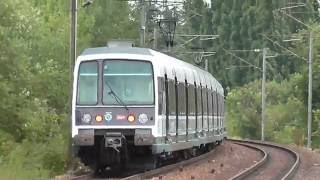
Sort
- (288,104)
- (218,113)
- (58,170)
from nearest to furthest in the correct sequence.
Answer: (58,170) → (218,113) → (288,104)

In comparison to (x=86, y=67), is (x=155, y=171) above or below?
below

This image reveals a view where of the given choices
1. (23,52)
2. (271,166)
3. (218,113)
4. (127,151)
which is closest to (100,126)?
(127,151)

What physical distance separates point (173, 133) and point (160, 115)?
2218 mm

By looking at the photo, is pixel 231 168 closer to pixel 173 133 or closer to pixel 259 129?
pixel 173 133

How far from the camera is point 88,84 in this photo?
2003cm

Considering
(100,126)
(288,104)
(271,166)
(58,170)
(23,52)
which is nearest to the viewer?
(100,126)

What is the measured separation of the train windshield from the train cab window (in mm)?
241

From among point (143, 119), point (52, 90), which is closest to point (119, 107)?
point (143, 119)

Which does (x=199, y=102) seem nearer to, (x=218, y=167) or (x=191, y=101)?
(x=191, y=101)

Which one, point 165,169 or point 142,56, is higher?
point 142,56

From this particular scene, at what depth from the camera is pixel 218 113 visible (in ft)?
116

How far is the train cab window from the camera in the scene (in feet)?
65.0

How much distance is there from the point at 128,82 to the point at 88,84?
3.36 ft

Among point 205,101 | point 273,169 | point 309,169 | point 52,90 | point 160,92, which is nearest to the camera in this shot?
point 160,92
